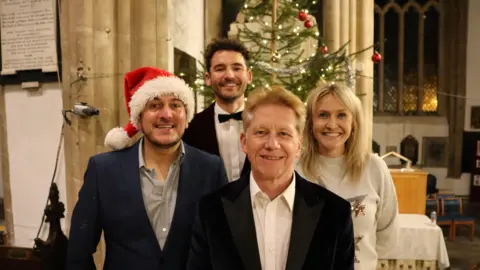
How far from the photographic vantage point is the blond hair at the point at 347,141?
72.7 inches

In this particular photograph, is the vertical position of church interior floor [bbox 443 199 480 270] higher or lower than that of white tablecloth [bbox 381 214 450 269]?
lower

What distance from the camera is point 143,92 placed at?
68.7 inches

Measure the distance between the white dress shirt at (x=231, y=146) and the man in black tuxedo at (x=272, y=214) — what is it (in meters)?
0.84

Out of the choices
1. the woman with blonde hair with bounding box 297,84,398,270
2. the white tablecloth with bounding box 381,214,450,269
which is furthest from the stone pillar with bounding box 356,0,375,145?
the woman with blonde hair with bounding box 297,84,398,270

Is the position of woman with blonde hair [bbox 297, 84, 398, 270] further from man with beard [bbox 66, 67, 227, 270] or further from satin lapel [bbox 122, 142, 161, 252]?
satin lapel [bbox 122, 142, 161, 252]

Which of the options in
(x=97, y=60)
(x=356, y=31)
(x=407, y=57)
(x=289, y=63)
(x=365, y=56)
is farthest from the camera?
(x=407, y=57)

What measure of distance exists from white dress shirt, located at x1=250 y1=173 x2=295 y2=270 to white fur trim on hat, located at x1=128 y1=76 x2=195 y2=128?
55 cm

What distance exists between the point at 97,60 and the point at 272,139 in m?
2.40

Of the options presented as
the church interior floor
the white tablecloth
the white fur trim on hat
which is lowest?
the church interior floor

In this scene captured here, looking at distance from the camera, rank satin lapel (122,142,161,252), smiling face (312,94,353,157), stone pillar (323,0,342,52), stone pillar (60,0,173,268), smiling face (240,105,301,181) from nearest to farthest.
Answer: smiling face (240,105,301,181), satin lapel (122,142,161,252), smiling face (312,94,353,157), stone pillar (60,0,173,268), stone pillar (323,0,342,52)

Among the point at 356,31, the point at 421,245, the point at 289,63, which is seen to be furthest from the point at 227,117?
the point at 356,31

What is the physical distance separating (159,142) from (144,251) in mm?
429

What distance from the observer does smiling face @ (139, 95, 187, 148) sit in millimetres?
1665

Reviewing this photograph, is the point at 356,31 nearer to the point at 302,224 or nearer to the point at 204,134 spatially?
the point at 204,134
